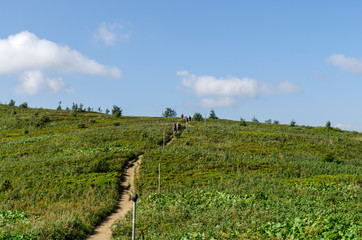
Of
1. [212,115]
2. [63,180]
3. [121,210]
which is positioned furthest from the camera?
[212,115]

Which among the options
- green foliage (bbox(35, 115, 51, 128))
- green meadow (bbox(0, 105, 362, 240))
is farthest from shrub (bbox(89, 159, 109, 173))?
green foliage (bbox(35, 115, 51, 128))

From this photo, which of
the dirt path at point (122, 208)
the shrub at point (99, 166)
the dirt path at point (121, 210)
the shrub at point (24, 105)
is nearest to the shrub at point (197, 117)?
the dirt path at point (122, 208)

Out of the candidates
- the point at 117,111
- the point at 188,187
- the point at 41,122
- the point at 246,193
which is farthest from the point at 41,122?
the point at 246,193

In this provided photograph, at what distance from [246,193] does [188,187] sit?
22.3ft

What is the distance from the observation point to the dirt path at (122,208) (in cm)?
1975

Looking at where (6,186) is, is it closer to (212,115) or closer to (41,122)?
(41,122)

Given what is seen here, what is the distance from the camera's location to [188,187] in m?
30.9

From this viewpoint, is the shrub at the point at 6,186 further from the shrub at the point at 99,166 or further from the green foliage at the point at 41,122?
the green foliage at the point at 41,122

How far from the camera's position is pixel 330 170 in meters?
39.3

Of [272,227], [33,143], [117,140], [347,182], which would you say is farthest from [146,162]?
[33,143]

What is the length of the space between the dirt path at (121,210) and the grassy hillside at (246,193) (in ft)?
3.44

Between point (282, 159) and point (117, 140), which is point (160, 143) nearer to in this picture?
point (117, 140)

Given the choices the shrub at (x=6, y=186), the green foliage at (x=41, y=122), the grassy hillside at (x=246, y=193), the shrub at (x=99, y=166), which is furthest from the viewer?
the green foliage at (x=41, y=122)

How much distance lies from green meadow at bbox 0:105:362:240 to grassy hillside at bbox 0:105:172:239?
4.4 inches
